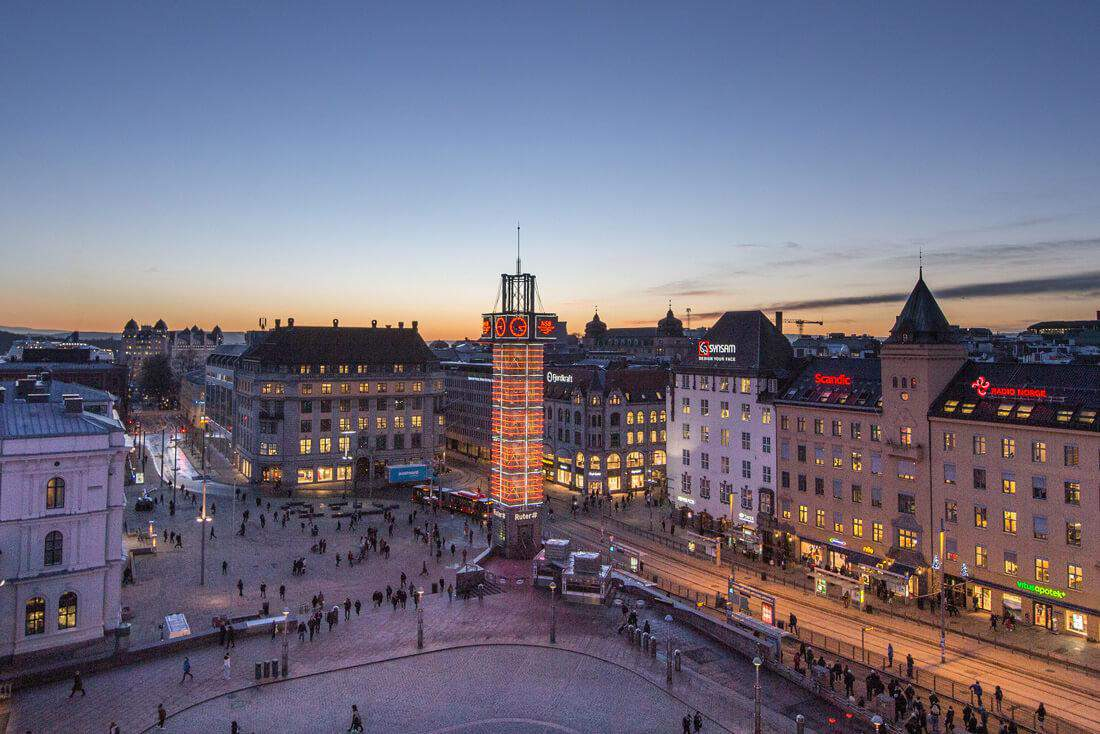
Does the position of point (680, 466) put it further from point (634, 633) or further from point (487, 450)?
point (487, 450)

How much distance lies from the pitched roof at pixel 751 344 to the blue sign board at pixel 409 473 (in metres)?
42.3

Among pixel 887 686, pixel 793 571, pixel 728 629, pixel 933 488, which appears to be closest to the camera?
pixel 887 686

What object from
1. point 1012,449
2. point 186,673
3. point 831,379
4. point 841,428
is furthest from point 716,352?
point 186,673

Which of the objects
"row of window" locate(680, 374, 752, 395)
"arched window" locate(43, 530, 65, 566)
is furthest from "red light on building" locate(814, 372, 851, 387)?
"arched window" locate(43, 530, 65, 566)

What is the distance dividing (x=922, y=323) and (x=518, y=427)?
3707cm

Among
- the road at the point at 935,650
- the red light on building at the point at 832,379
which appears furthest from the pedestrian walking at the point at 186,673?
the red light on building at the point at 832,379

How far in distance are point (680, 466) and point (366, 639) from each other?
4650 centimetres

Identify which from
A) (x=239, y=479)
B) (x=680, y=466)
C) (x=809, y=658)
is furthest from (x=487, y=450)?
(x=809, y=658)

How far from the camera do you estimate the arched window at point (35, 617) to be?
40.8m

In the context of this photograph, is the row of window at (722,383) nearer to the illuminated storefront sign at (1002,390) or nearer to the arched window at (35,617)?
the illuminated storefront sign at (1002,390)

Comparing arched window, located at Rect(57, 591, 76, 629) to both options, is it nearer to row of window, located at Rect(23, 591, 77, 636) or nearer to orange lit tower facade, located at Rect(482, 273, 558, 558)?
row of window, located at Rect(23, 591, 77, 636)

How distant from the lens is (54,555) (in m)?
42.1

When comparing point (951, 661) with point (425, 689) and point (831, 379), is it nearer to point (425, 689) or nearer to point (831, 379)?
point (831, 379)

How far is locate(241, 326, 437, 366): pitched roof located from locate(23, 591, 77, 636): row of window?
59.6 meters
